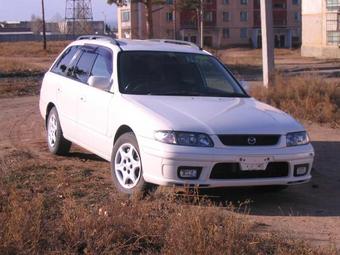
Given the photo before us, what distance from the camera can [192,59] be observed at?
28.5 ft

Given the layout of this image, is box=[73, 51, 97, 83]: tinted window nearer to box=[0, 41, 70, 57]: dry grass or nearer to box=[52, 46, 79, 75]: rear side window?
box=[52, 46, 79, 75]: rear side window

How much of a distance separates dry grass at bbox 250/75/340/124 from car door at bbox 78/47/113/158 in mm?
5905

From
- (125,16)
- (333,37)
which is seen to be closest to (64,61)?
(333,37)

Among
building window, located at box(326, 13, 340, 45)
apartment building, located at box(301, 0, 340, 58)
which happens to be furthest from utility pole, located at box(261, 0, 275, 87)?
building window, located at box(326, 13, 340, 45)

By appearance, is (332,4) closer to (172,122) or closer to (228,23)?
(228,23)

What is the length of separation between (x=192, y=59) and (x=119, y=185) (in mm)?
2141

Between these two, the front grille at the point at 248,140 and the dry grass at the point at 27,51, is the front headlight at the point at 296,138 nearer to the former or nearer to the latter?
the front grille at the point at 248,140

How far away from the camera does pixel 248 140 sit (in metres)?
6.85

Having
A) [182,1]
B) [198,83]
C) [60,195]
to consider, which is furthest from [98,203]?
[182,1]

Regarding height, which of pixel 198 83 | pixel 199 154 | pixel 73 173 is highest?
pixel 198 83

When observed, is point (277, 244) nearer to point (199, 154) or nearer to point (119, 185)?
point (199, 154)

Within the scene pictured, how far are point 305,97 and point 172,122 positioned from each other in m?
8.40

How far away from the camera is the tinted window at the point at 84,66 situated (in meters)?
8.95

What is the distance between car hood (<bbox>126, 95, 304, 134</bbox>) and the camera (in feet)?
22.4
